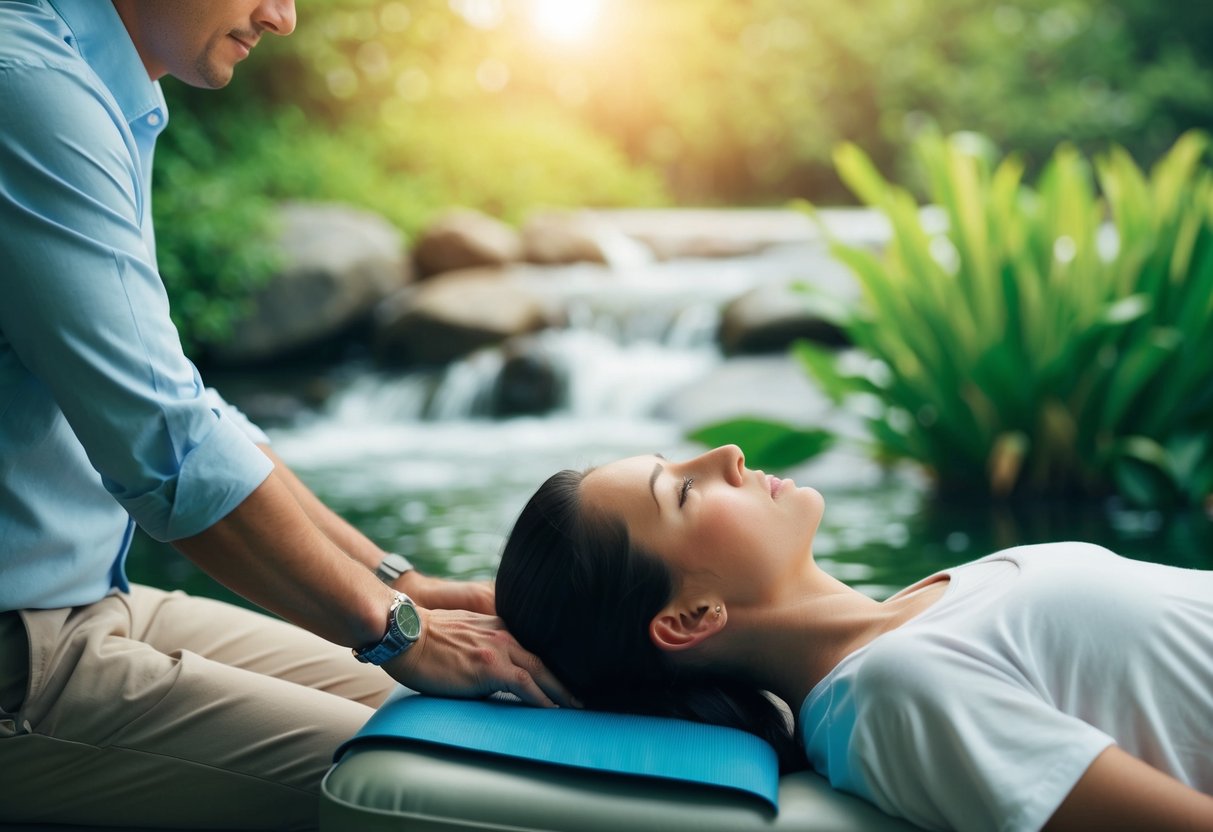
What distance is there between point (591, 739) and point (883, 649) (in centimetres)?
32

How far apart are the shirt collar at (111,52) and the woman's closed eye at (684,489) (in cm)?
80

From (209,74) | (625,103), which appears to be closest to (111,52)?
(209,74)

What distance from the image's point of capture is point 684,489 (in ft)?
4.80

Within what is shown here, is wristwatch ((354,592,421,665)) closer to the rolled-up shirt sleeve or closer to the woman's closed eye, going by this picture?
the rolled-up shirt sleeve

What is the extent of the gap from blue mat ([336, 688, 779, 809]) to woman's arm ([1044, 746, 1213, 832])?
0.28 m

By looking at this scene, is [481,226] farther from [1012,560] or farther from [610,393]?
[1012,560]

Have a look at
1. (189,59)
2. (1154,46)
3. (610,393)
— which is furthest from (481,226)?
(1154,46)

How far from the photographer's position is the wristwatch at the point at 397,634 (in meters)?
1.37

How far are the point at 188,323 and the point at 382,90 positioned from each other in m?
6.48

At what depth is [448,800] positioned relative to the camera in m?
1.25

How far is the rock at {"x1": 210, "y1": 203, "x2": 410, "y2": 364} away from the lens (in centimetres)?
804

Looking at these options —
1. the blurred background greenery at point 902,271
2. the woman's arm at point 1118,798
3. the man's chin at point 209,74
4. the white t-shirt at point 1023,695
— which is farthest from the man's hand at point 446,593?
the blurred background greenery at point 902,271

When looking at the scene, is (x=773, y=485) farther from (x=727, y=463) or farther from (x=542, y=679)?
(x=542, y=679)

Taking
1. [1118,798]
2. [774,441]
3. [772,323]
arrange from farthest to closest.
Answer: [772,323] < [774,441] < [1118,798]
